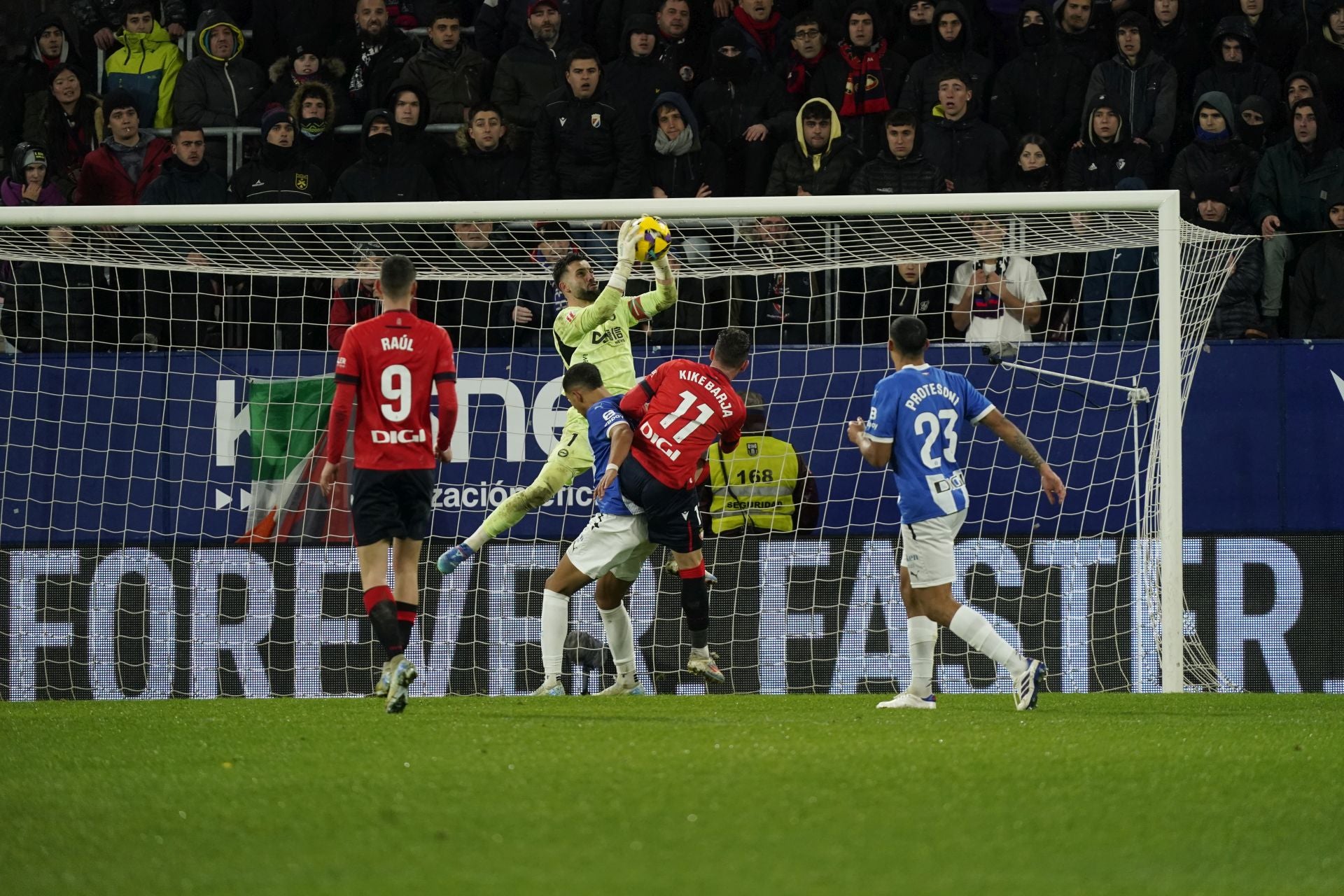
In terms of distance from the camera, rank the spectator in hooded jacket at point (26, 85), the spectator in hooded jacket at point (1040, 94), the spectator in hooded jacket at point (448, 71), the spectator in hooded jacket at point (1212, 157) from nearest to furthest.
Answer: the spectator in hooded jacket at point (1212, 157) < the spectator in hooded jacket at point (1040, 94) < the spectator in hooded jacket at point (448, 71) < the spectator in hooded jacket at point (26, 85)

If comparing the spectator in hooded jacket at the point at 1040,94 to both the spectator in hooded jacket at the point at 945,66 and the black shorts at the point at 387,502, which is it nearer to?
the spectator in hooded jacket at the point at 945,66

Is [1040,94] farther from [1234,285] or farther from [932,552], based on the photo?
[932,552]

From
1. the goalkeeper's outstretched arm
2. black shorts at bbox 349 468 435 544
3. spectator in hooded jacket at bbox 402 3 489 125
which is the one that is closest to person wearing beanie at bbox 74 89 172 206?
spectator in hooded jacket at bbox 402 3 489 125

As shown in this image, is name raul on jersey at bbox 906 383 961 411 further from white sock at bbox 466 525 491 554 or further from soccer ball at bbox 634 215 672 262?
white sock at bbox 466 525 491 554

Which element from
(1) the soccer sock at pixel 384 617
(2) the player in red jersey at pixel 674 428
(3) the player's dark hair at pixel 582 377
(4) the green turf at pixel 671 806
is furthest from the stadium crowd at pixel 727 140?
(4) the green turf at pixel 671 806

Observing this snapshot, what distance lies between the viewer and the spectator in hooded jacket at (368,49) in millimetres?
14688

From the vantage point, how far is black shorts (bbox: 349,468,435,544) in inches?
310

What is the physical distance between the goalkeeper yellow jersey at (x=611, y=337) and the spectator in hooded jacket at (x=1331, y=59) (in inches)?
254

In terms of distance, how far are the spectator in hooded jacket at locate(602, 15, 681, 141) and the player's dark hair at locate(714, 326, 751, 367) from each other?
4600 millimetres

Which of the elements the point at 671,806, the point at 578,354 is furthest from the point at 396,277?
the point at 671,806

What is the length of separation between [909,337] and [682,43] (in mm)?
7005

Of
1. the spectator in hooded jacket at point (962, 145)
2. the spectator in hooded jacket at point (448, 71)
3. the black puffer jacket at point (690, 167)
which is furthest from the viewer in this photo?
the spectator in hooded jacket at point (448, 71)

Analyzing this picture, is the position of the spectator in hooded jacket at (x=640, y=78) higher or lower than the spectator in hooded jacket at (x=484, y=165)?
higher

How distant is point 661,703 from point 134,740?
2828 mm
